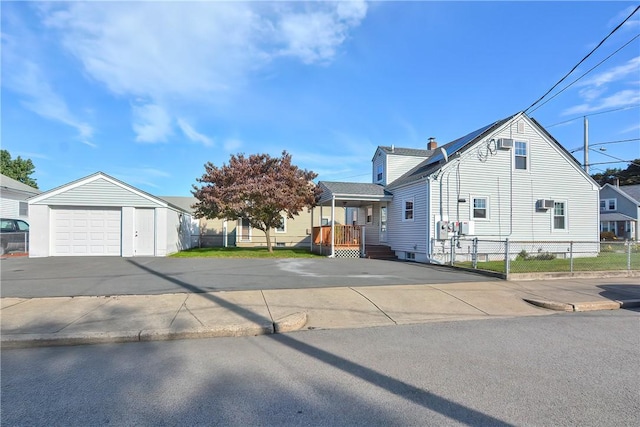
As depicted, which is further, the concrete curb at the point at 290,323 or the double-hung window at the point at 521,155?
the double-hung window at the point at 521,155

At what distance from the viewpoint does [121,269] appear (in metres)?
12.3

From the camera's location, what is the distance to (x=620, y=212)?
3747 cm

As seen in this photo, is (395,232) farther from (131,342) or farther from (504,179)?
(131,342)

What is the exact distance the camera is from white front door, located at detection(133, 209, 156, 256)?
18.0 m

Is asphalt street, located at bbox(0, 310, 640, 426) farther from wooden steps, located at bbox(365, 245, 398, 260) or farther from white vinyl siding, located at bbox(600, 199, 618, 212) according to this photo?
white vinyl siding, located at bbox(600, 199, 618, 212)

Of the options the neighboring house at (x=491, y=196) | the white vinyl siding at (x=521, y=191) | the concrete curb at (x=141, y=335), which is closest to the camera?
the concrete curb at (x=141, y=335)

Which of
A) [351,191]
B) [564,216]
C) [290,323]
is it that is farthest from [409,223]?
[290,323]

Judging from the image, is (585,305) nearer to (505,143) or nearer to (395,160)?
(505,143)

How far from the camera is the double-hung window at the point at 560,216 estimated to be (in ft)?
59.3

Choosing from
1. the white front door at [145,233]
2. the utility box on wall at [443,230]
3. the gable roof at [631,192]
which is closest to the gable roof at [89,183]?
the white front door at [145,233]

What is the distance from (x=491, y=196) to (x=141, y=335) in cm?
1580

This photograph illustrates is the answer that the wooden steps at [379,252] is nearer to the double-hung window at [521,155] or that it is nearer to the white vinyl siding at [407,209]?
the white vinyl siding at [407,209]

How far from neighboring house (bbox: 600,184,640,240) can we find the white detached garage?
1605 inches

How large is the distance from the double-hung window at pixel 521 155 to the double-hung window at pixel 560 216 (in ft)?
8.50
